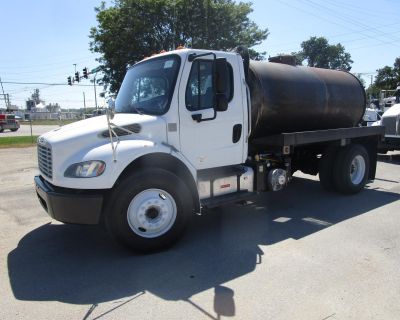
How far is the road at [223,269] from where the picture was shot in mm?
3666

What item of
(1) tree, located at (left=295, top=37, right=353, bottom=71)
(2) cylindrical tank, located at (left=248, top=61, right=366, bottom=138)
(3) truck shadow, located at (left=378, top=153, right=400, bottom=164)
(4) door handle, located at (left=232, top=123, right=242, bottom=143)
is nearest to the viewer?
(4) door handle, located at (left=232, top=123, right=242, bottom=143)

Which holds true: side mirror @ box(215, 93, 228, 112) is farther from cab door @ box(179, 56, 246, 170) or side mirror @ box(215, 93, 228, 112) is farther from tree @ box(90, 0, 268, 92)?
tree @ box(90, 0, 268, 92)

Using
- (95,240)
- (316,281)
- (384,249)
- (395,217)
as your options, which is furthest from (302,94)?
(95,240)

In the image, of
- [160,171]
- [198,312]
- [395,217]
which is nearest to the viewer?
[198,312]

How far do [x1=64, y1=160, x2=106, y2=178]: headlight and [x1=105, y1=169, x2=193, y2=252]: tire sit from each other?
31cm

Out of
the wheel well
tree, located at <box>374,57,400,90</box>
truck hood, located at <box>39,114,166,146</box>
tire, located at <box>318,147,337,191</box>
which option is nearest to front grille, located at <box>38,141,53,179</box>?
truck hood, located at <box>39,114,166,146</box>

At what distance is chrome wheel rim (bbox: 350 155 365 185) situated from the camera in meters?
8.33

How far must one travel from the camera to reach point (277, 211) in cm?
694

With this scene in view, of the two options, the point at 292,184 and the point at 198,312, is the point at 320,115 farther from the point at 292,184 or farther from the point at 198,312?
the point at 198,312

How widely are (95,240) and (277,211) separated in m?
3.17

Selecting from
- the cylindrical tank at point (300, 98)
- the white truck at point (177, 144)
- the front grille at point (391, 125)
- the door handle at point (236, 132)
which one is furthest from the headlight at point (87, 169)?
the front grille at point (391, 125)

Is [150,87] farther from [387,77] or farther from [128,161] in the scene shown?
[387,77]

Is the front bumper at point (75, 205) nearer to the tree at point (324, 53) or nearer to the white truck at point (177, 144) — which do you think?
the white truck at point (177, 144)

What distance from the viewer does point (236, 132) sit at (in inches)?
235
